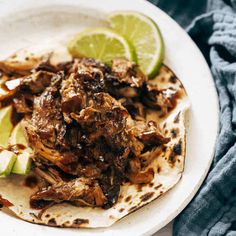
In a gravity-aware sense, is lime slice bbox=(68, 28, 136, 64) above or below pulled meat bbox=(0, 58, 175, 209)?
above

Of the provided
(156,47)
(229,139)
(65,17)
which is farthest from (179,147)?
(65,17)

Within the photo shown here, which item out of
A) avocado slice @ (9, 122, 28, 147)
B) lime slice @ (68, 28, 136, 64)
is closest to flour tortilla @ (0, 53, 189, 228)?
avocado slice @ (9, 122, 28, 147)

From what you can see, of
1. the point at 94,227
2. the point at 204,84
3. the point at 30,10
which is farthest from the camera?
the point at 30,10

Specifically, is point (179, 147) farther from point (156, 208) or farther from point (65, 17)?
point (65, 17)

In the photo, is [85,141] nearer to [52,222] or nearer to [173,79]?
[52,222]

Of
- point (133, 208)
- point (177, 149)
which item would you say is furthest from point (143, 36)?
point (133, 208)

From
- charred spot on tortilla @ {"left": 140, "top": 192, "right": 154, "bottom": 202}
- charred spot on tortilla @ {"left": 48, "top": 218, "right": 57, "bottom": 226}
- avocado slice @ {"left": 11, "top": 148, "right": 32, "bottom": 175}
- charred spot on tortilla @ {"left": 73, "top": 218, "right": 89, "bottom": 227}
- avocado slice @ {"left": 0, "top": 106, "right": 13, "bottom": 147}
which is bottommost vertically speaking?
charred spot on tortilla @ {"left": 73, "top": 218, "right": 89, "bottom": 227}

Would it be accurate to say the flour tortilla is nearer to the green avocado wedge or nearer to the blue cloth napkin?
the green avocado wedge
